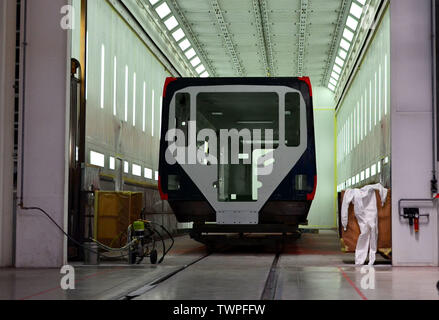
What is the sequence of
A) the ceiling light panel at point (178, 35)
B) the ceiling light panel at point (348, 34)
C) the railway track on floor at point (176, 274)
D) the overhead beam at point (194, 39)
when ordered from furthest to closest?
the ceiling light panel at point (178, 35), the ceiling light panel at point (348, 34), the overhead beam at point (194, 39), the railway track on floor at point (176, 274)

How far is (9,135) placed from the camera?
1058 cm

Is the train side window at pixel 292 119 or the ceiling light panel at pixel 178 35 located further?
the ceiling light panel at pixel 178 35

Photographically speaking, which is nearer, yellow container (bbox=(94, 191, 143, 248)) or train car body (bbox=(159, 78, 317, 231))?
yellow container (bbox=(94, 191, 143, 248))

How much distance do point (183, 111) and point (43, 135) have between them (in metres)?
3.60

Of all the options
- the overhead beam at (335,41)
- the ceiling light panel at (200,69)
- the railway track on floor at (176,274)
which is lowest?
the railway track on floor at (176,274)

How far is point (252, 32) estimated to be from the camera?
71.8 feet

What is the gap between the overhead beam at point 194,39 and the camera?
19.3m

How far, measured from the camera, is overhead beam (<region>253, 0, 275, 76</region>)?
19.0 metres

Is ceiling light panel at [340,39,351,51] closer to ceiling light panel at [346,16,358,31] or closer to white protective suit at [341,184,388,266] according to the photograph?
ceiling light panel at [346,16,358,31]

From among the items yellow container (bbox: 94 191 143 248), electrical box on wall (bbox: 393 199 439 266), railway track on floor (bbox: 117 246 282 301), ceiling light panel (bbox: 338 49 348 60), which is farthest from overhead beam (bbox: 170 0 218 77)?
electrical box on wall (bbox: 393 199 439 266)

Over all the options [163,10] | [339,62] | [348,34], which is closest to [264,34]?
[348,34]

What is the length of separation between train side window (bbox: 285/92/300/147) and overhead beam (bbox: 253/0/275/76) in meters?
6.08

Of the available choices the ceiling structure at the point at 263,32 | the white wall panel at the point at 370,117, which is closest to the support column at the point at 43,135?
the white wall panel at the point at 370,117

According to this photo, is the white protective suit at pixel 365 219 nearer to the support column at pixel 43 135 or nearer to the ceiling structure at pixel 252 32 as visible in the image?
the support column at pixel 43 135
